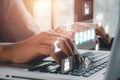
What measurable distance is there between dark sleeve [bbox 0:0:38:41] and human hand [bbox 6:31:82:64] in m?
0.23

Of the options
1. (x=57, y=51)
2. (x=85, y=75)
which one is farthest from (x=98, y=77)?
(x=57, y=51)

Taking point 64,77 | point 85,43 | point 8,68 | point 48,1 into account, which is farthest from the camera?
point 48,1

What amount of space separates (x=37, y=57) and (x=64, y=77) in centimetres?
20

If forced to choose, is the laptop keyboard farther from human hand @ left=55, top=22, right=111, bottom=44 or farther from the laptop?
human hand @ left=55, top=22, right=111, bottom=44

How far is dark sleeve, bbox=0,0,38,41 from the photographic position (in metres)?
1.14

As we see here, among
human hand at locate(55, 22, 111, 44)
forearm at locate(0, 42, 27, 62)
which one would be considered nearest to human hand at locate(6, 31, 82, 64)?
forearm at locate(0, 42, 27, 62)

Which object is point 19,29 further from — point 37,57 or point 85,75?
point 85,75

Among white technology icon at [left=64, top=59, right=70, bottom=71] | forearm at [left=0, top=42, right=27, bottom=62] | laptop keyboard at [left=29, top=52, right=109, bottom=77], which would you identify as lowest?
laptop keyboard at [left=29, top=52, right=109, bottom=77]

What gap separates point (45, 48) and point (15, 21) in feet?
1.15

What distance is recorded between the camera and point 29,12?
1210 millimetres

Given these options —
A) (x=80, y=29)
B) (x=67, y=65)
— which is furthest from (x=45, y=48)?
(x=80, y=29)

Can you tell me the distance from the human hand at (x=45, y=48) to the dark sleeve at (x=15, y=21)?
229 mm

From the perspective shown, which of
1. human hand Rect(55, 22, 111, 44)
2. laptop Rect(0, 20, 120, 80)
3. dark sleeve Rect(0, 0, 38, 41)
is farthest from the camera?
dark sleeve Rect(0, 0, 38, 41)

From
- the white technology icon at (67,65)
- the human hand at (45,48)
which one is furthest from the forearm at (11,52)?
the white technology icon at (67,65)
